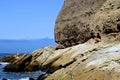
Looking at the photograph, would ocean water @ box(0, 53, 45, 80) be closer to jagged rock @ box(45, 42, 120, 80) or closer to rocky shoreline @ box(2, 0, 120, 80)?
rocky shoreline @ box(2, 0, 120, 80)

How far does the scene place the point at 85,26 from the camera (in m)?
57.4

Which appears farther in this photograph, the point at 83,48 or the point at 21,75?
the point at 21,75

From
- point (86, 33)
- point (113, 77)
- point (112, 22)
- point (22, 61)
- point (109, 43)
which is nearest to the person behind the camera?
point (113, 77)

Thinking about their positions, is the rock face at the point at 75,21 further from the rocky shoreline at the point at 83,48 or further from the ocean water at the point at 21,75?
the ocean water at the point at 21,75

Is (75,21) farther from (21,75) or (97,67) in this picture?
(97,67)

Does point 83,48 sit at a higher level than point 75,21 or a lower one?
lower

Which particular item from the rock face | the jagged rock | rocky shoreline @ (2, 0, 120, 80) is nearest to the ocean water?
rocky shoreline @ (2, 0, 120, 80)

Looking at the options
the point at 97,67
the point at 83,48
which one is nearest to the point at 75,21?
the point at 83,48

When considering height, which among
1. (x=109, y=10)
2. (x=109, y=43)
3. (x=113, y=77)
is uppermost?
(x=109, y=10)

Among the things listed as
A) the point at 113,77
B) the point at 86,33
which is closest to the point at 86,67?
the point at 113,77

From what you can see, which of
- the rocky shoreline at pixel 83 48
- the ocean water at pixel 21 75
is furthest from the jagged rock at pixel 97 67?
the ocean water at pixel 21 75

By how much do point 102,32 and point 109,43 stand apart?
438 centimetres

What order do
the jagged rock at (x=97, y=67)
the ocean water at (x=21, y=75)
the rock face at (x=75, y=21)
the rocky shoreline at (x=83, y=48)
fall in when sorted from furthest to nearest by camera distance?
1. the rock face at (x=75, y=21)
2. the ocean water at (x=21, y=75)
3. the rocky shoreline at (x=83, y=48)
4. the jagged rock at (x=97, y=67)

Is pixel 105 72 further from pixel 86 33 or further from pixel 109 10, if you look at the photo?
pixel 86 33
